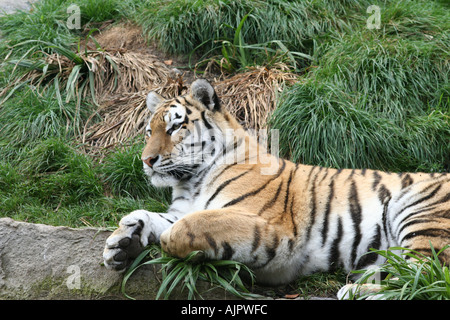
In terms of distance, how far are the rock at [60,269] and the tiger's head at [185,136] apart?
2.18 feet

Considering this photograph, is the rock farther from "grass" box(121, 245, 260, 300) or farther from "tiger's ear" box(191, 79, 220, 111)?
"tiger's ear" box(191, 79, 220, 111)

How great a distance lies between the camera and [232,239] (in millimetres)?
3348

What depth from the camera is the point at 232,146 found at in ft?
13.6

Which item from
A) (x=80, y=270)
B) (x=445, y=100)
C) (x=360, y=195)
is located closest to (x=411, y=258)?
(x=360, y=195)

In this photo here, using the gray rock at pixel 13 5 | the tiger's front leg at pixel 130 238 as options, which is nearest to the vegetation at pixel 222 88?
the gray rock at pixel 13 5

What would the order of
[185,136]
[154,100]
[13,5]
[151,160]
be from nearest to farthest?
[151,160] → [185,136] → [154,100] → [13,5]

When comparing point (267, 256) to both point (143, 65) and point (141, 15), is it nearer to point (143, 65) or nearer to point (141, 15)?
point (143, 65)

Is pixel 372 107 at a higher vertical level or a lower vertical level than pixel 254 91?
lower

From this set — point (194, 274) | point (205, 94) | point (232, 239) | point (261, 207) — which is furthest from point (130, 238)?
point (205, 94)

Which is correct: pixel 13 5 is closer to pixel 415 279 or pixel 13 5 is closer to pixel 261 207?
pixel 261 207

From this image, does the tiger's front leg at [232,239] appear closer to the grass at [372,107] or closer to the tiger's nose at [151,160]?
the tiger's nose at [151,160]

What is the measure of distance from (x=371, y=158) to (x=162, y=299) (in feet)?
9.11

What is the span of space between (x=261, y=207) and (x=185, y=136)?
86 cm

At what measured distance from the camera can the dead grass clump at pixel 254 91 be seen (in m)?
5.63
